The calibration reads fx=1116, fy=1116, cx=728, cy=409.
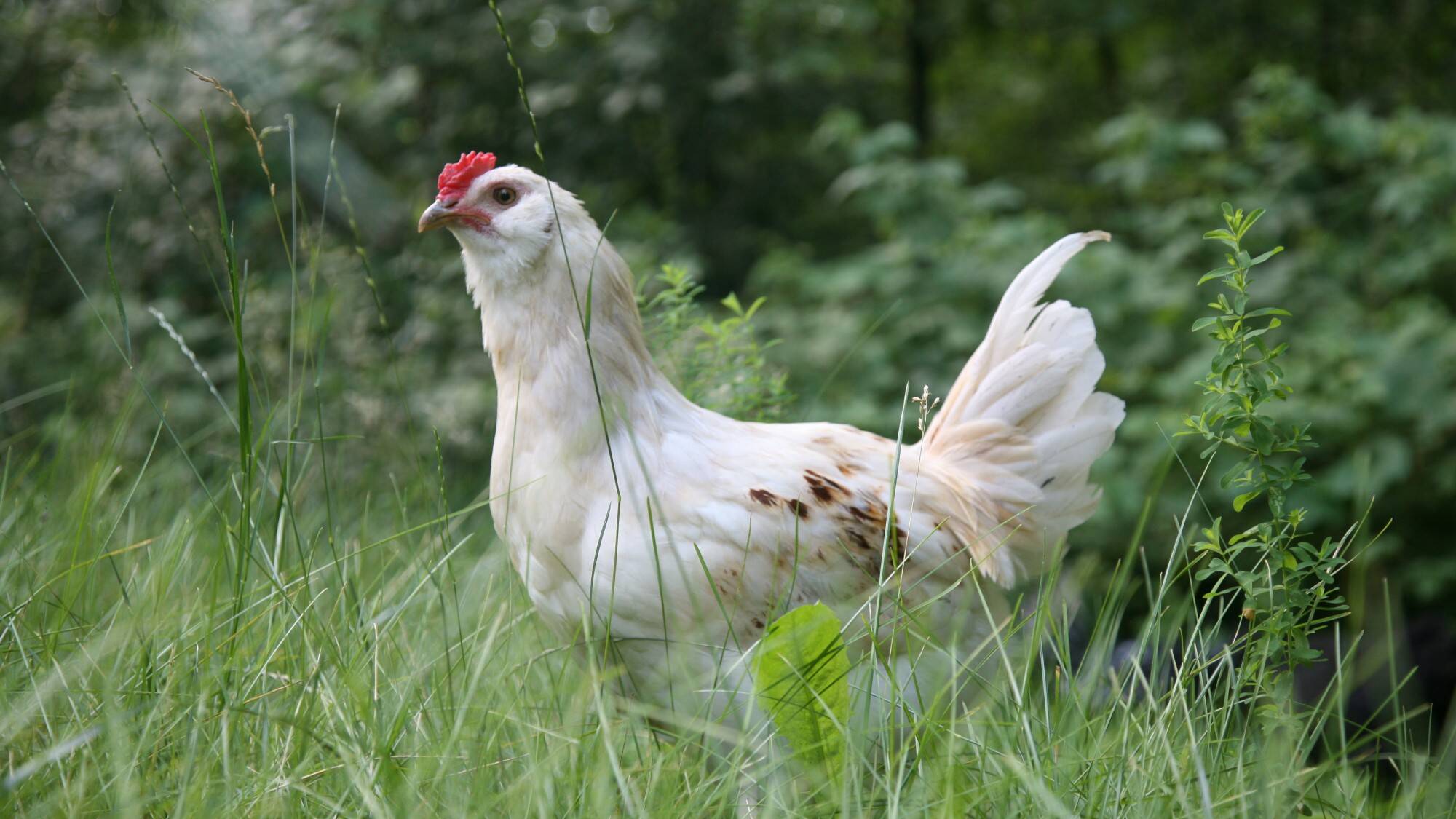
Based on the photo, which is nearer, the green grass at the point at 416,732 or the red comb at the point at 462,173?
the green grass at the point at 416,732

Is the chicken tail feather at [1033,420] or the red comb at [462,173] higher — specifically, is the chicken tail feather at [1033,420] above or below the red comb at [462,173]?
below

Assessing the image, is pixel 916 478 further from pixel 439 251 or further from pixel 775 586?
pixel 439 251

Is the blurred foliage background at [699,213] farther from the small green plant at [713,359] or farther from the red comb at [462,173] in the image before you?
the red comb at [462,173]

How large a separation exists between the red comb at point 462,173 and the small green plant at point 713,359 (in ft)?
2.32

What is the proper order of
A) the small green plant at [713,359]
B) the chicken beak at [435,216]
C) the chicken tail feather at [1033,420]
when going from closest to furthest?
1. the chicken beak at [435,216]
2. the chicken tail feather at [1033,420]
3. the small green plant at [713,359]

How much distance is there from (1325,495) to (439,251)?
4.84 metres

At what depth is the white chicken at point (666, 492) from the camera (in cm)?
228

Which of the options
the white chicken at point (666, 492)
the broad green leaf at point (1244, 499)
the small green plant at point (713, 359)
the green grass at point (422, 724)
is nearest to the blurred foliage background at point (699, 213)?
the small green plant at point (713, 359)

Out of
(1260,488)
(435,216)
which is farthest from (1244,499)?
(435,216)

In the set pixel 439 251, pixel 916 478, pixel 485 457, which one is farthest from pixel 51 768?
pixel 439 251

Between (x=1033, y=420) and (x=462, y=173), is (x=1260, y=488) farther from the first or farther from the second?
(x=462, y=173)

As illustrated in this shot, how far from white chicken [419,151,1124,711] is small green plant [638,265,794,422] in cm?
53

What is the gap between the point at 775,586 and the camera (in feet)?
7.81

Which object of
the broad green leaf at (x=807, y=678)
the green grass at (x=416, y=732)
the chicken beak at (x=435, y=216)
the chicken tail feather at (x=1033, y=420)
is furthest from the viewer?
the chicken tail feather at (x=1033, y=420)
